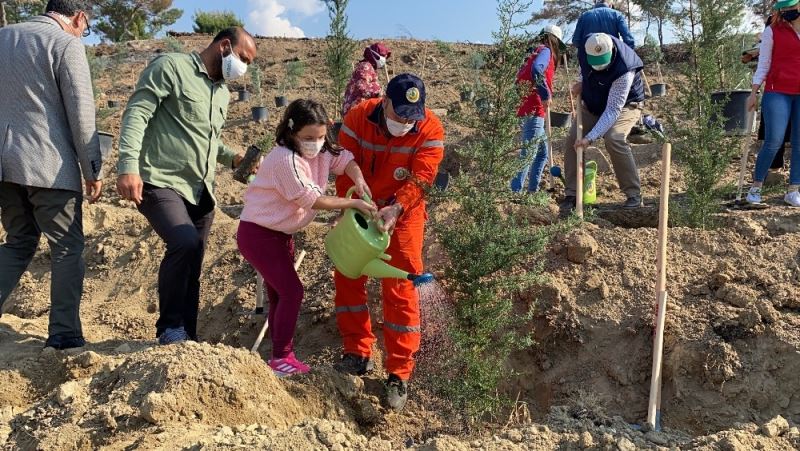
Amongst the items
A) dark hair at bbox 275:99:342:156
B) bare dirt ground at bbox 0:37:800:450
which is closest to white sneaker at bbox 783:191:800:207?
bare dirt ground at bbox 0:37:800:450

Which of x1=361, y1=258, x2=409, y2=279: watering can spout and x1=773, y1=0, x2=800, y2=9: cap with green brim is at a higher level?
x1=773, y1=0, x2=800, y2=9: cap with green brim

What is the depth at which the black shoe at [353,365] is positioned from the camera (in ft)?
11.7

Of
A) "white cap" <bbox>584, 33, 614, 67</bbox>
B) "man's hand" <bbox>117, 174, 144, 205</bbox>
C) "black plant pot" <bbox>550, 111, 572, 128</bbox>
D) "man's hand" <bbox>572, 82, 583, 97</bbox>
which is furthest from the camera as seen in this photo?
"black plant pot" <bbox>550, 111, 572, 128</bbox>

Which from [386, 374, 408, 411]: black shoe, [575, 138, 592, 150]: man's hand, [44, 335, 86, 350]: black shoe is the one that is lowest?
[386, 374, 408, 411]: black shoe

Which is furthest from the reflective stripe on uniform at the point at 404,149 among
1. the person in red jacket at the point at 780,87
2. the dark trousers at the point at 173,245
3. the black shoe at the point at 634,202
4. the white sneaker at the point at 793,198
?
the white sneaker at the point at 793,198

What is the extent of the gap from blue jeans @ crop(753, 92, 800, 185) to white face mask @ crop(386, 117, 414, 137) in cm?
348

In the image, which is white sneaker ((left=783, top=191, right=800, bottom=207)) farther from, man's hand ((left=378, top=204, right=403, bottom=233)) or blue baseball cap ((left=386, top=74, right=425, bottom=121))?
man's hand ((left=378, top=204, right=403, bottom=233))

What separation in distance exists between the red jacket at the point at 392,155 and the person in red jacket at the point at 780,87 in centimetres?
327

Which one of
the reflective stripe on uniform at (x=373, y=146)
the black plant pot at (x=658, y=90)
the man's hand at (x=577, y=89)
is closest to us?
the reflective stripe on uniform at (x=373, y=146)

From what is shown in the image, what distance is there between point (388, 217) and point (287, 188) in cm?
53

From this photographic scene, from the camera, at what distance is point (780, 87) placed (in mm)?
5055

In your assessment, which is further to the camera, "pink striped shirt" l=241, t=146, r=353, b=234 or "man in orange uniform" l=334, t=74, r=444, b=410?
"man in orange uniform" l=334, t=74, r=444, b=410

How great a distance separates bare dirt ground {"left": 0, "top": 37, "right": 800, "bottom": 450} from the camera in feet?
8.64

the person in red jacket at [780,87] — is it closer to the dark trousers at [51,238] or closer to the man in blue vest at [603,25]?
the man in blue vest at [603,25]
